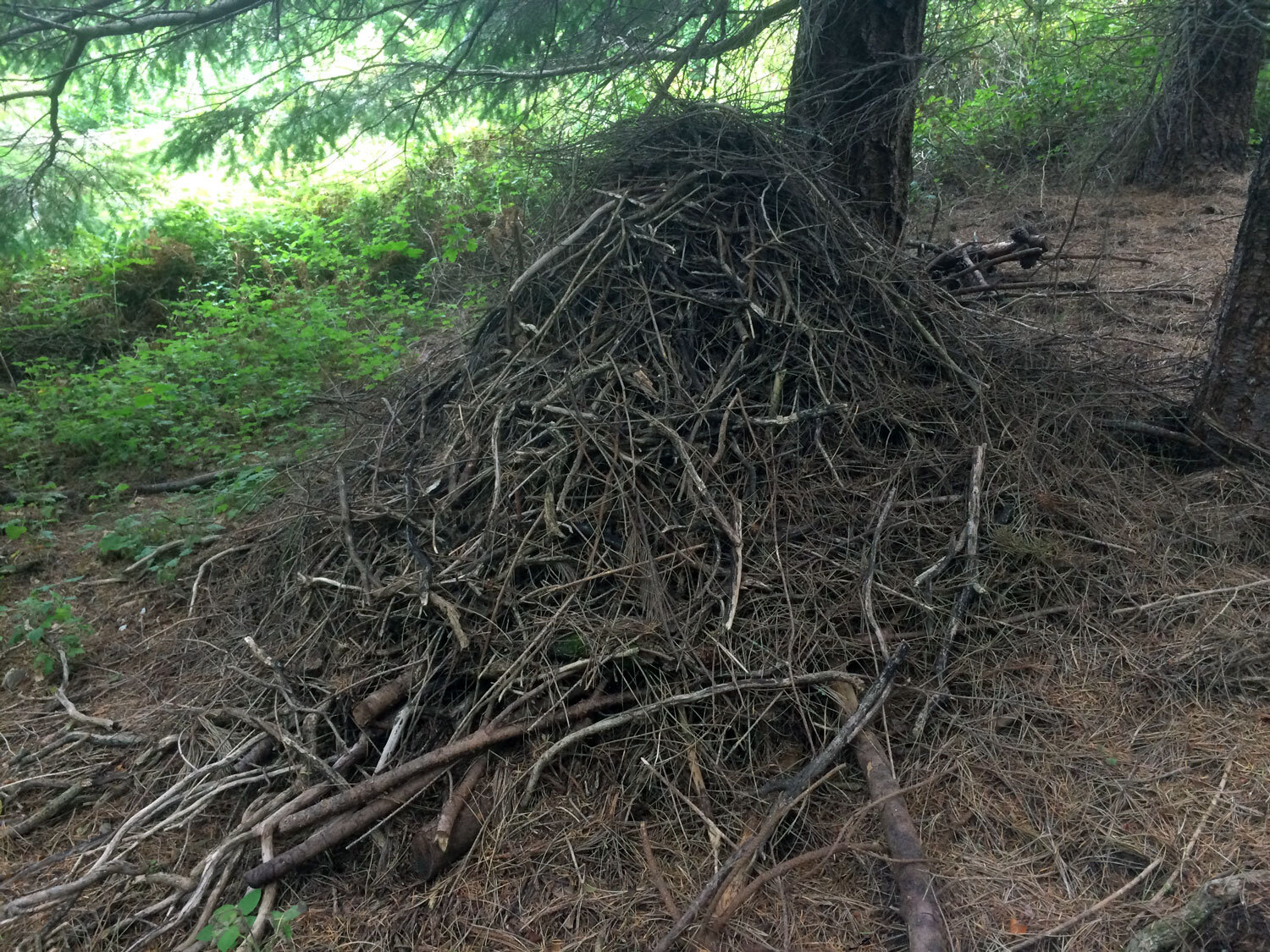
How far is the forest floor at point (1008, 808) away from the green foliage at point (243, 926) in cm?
7

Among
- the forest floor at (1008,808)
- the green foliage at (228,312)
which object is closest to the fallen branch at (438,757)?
the forest floor at (1008,808)

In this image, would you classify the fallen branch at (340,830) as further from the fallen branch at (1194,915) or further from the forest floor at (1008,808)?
the fallen branch at (1194,915)

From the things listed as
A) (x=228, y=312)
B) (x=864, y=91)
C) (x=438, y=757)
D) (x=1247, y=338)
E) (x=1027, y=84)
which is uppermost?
(x=1027, y=84)

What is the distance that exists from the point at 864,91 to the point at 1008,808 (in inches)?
144

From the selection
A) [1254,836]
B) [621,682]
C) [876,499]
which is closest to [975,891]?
[1254,836]

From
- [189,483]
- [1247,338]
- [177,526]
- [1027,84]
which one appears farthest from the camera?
[1027,84]

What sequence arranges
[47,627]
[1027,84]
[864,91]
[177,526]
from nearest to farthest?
[47,627], [864,91], [177,526], [1027,84]

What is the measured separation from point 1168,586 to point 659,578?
78.4 inches

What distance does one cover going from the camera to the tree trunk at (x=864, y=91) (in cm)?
424

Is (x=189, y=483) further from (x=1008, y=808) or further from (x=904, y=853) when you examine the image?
(x=1008, y=808)

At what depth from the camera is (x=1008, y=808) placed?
2.34 m

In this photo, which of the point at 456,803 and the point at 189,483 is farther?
the point at 189,483

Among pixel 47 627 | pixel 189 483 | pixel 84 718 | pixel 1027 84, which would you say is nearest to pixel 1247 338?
pixel 84 718

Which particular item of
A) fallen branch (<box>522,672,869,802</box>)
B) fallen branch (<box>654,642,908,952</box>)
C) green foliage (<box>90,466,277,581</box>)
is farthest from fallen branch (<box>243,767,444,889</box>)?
green foliage (<box>90,466,277,581</box>)
